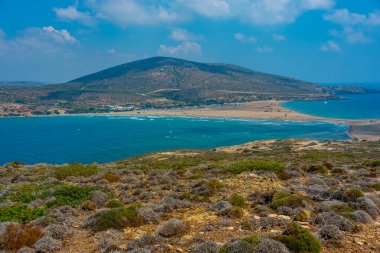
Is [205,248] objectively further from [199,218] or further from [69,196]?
[69,196]

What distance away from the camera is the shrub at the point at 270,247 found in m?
7.85

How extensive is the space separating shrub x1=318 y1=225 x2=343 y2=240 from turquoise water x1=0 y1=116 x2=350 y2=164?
7260 centimetres

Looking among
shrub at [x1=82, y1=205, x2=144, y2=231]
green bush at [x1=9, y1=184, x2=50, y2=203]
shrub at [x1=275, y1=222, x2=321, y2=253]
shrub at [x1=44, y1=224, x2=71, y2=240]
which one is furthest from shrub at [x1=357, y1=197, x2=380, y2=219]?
green bush at [x1=9, y1=184, x2=50, y2=203]

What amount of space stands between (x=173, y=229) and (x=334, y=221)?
15.5 feet

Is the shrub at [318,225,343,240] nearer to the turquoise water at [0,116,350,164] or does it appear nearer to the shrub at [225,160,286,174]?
the shrub at [225,160,286,174]

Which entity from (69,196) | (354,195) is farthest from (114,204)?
(354,195)

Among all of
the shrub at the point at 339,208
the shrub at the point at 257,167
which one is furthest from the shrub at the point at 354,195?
the shrub at the point at 257,167

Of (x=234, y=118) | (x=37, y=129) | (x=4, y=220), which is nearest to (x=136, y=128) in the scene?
(x=37, y=129)

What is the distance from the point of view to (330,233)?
902cm

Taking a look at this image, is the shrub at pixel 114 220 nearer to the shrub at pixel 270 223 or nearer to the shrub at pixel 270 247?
the shrub at pixel 270 223

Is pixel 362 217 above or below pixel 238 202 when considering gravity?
above

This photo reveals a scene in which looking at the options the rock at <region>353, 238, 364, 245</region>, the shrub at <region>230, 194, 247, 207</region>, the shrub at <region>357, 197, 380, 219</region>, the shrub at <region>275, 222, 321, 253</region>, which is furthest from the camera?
the shrub at <region>230, 194, 247, 207</region>

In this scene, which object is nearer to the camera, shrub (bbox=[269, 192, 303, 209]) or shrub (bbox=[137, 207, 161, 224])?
shrub (bbox=[137, 207, 161, 224])

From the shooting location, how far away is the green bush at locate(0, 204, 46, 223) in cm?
1216
